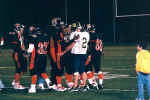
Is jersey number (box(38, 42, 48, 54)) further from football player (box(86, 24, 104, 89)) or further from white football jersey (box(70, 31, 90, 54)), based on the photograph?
football player (box(86, 24, 104, 89))

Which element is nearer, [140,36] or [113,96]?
[113,96]

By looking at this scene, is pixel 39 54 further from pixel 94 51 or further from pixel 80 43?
pixel 94 51

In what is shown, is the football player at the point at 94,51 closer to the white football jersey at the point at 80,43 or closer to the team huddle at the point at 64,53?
the team huddle at the point at 64,53

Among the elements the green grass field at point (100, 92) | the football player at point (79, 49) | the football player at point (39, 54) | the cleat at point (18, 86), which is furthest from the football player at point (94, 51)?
the cleat at point (18, 86)

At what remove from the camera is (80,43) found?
15.8 metres

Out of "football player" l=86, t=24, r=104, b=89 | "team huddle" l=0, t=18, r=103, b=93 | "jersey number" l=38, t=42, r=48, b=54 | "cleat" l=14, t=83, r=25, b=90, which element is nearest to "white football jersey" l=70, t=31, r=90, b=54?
"team huddle" l=0, t=18, r=103, b=93

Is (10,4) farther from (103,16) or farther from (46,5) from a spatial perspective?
(103,16)

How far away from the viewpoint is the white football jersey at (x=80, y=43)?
1580 cm

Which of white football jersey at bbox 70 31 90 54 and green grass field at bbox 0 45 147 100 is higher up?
white football jersey at bbox 70 31 90 54

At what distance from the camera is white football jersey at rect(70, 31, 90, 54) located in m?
15.8

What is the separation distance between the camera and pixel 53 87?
1631cm

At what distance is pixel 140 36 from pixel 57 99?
25.3 metres

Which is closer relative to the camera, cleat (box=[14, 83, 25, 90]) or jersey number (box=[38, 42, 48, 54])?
jersey number (box=[38, 42, 48, 54])

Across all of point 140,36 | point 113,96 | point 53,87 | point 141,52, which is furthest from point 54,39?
point 140,36
